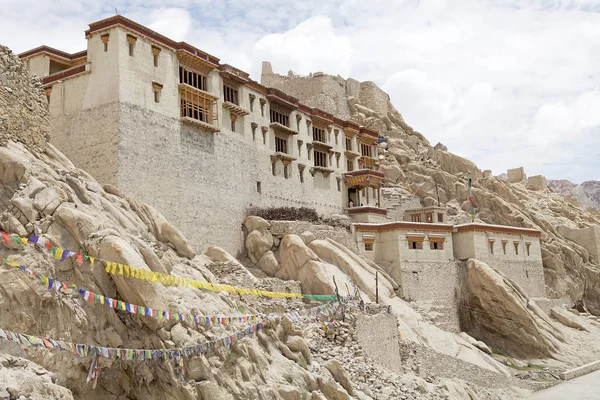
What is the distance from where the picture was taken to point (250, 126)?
134ft

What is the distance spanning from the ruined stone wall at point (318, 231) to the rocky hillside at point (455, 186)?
16305 millimetres

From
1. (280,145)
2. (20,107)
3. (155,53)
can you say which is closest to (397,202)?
(280,145)

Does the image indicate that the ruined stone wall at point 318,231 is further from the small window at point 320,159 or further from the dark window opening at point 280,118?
the dark window opening at point 280,118

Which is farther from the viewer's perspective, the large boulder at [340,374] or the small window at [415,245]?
the small window at [415,245]

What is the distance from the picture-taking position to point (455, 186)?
190 ft

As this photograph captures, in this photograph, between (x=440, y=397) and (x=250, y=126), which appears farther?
(x=250, y=126)

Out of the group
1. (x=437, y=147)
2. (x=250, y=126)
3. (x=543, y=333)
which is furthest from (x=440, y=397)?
(x=437, y=147)

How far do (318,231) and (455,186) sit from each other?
2366 centimetres

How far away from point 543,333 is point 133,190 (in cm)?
2844

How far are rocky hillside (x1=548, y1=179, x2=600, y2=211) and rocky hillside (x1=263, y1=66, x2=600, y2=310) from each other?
70790 millimetres

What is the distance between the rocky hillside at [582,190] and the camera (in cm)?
13512

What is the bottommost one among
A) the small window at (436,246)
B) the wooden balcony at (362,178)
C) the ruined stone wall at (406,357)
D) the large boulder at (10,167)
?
the ruined stone wall at (406,357)

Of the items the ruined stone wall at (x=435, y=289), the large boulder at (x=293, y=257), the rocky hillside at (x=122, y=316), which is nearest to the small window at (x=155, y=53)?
the rocky hillside at (x=122, y=316)

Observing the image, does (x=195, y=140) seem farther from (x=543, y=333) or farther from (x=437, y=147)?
(x=437, y=147)
